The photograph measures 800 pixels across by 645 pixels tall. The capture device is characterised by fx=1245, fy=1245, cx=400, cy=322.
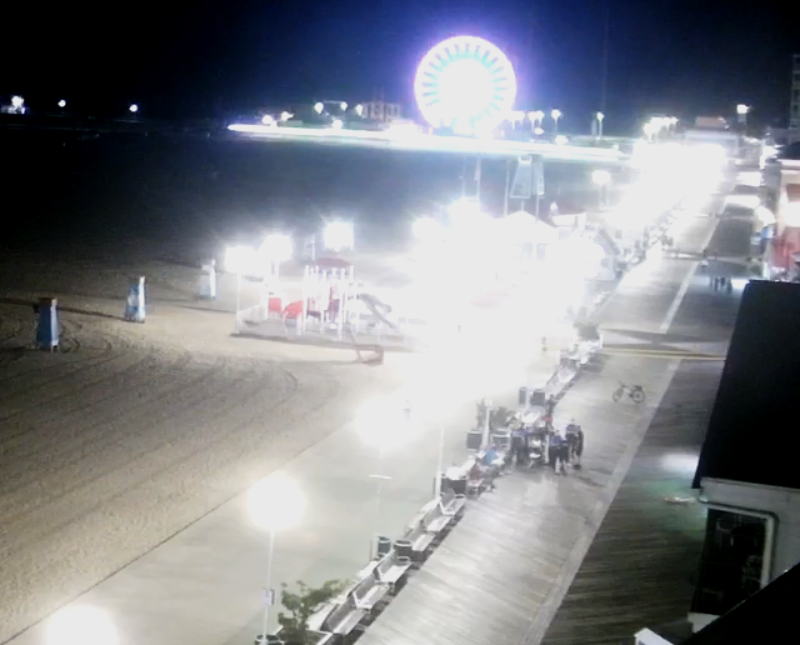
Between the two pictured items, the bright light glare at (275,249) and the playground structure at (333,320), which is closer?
the playground structure at (333,320)

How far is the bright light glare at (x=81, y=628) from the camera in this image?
850 centimetres

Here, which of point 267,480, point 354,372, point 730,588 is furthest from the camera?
point 354,372

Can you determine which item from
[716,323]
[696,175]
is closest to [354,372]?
[716,323]

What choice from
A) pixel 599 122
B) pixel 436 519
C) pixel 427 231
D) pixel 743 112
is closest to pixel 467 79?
pixel 427 231

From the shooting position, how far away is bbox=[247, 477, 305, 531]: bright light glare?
431 inches

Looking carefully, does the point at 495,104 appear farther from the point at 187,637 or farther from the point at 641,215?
the point at 187,637

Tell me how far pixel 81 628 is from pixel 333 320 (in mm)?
12162

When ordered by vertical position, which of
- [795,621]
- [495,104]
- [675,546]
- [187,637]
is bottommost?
[187,637]

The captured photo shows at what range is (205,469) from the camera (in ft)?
41.5

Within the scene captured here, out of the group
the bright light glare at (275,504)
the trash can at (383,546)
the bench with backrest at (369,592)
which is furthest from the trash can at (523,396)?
the bench with backrest at (369,592)

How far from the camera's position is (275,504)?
36.9 ft

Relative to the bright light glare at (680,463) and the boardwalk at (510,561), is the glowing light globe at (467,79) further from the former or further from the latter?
the bright light glare at (680,463)

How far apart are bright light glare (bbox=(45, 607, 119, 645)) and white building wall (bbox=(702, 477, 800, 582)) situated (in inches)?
167

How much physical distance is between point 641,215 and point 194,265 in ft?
56.5
